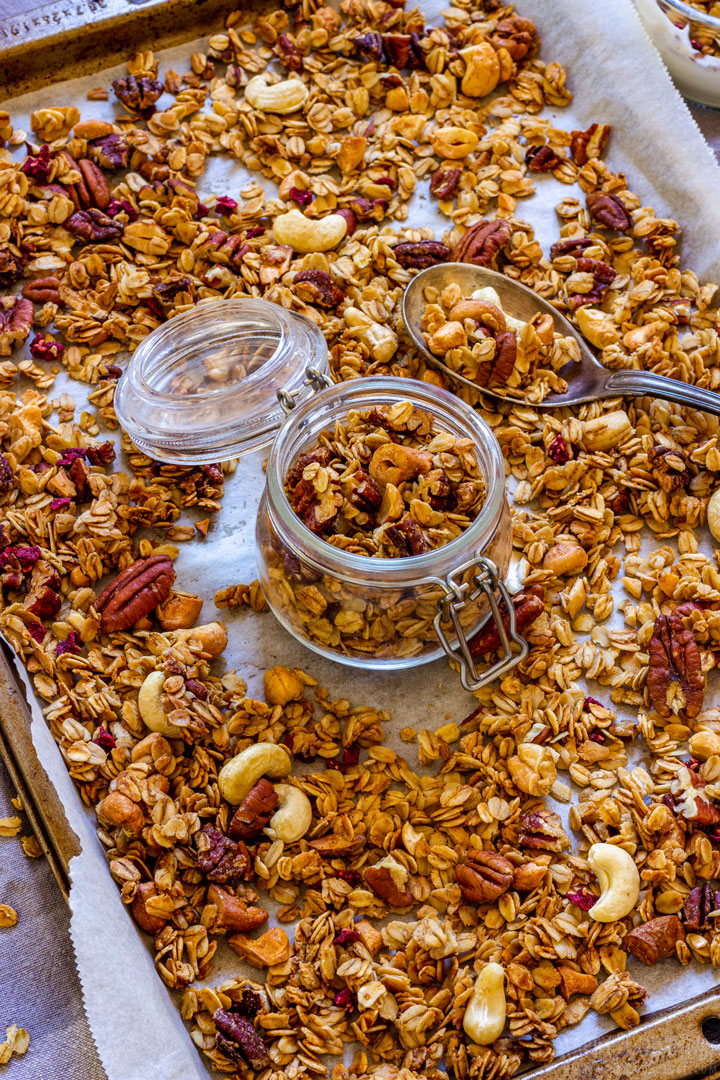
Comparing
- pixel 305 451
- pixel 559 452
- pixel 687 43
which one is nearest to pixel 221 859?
pixel 305 451

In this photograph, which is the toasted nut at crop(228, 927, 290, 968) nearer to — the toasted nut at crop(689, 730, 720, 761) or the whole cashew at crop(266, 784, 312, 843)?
the whole cashew at crop(266, 784, 312, 843)

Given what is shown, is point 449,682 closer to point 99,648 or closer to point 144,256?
point 99,648

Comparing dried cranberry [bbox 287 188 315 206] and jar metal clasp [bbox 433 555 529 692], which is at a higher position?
dried cranberry [bbox 287 188 315 206]

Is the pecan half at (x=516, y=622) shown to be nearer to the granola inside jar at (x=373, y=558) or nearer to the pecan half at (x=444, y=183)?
the granola inside jar at (x=373, y=558)

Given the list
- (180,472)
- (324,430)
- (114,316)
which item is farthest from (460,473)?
(114,316)

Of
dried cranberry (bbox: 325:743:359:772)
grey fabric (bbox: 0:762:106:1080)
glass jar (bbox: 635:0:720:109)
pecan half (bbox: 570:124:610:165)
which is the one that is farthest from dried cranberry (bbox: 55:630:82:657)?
glass jar (bbox: 635:0:720:109)

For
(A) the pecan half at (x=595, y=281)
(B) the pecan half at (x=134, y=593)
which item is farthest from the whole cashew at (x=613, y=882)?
(A) the pecan half at (x=595, y=281)

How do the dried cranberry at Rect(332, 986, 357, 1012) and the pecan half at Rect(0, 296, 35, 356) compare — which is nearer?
the dried cranberry at Rect(332, 986, 357, 1012)

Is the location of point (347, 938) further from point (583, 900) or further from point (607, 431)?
point (607, 431)
